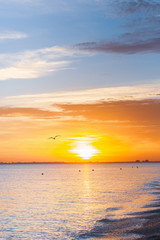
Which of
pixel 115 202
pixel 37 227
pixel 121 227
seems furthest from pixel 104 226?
pixel 115 202

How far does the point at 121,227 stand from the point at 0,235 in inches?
604

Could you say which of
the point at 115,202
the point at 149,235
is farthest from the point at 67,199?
the point at 149,235

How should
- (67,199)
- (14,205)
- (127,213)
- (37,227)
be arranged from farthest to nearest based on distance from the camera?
(67,199) < (14,205) < (127,213) < (37,227)

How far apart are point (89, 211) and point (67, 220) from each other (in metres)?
8.72

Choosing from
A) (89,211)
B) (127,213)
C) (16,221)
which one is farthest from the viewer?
(89,211)

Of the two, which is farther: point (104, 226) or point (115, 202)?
point (115, 202)

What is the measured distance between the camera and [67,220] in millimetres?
47906

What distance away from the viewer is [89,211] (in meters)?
55.8

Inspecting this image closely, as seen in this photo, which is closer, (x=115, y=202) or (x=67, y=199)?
(x=115, y=202)

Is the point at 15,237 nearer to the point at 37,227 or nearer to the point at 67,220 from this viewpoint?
the point at 37,227

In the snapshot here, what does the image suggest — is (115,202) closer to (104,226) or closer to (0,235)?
(104,226)

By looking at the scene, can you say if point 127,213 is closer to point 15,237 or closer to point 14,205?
point 15,237

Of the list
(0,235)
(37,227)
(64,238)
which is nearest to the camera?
(64,238)

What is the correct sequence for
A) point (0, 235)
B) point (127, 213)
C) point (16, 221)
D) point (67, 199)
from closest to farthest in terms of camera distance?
point (0, 235) < point (16, 221) < point (127, 213) < point (67, 199)
